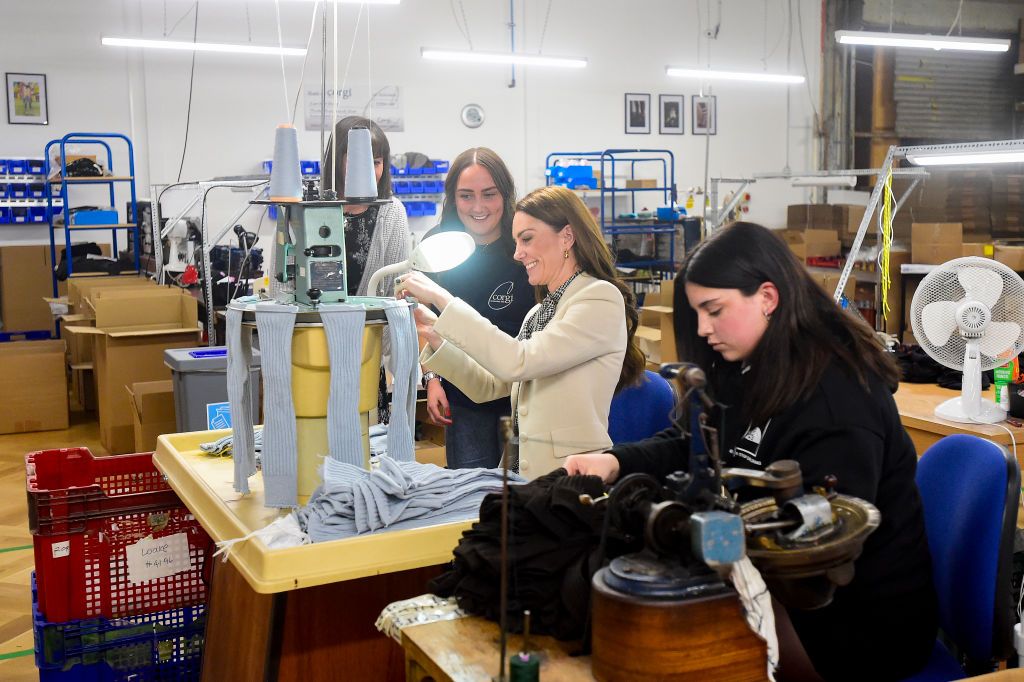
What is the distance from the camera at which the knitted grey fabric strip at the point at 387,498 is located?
167 centimetres

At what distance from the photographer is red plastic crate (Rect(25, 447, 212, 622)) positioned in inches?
81.2

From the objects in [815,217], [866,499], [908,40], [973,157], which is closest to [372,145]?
[866,499]

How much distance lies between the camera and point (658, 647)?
113 cm

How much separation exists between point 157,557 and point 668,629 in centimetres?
141

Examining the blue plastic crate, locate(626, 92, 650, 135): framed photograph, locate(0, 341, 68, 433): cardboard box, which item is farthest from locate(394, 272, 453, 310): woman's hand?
locate(626, 92, 650, 135): framed photograph

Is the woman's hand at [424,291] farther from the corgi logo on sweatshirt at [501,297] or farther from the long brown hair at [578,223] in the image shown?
the corgi logo on sweatshirt at [501,297]

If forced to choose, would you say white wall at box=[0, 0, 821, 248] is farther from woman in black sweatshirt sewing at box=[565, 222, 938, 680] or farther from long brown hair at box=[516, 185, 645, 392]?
woman in black sweatshirt sewing at box=[565, 222, 938, 680]

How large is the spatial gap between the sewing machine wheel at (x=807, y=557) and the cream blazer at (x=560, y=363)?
835 mm

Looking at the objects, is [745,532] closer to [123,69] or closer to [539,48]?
[123,69]

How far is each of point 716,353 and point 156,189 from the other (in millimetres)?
7593

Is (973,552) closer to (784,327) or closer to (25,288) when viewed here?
(784,327)

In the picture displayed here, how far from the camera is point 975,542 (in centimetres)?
164

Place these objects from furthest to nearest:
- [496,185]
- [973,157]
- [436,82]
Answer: [436,82] < [973,157] < [496,185]

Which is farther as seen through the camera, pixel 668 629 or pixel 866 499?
pixel 866 499
